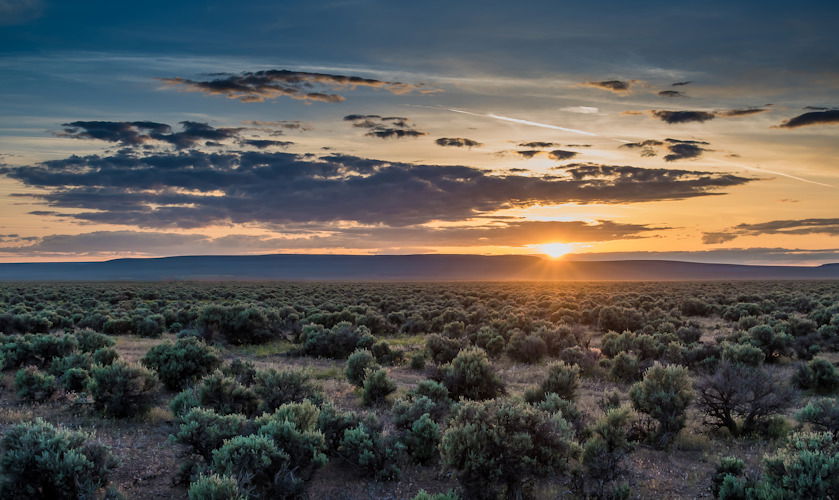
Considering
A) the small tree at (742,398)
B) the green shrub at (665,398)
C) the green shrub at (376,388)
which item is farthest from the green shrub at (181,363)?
the small tree at (742,398)

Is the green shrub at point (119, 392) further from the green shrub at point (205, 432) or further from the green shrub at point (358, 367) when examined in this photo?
the green shrub at point (358, 367)

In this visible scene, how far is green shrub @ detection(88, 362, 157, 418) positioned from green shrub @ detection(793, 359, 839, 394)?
50.5ft

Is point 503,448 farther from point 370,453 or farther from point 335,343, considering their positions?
point 335,343

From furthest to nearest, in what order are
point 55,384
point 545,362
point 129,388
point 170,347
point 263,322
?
1. point 263,322
2. point 545,362
3. point 170,347
4. point 55,384
5. point 129,388

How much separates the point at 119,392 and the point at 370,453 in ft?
17.5

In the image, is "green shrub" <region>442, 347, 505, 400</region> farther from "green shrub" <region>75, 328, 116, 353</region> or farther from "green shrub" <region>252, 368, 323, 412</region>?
"green shrub" <region>75, 328, 116, 353</region>

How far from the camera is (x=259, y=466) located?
7023mm

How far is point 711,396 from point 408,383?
24.1 ft

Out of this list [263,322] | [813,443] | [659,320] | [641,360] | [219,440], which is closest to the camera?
[813,443]

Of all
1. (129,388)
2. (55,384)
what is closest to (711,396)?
(129,388)

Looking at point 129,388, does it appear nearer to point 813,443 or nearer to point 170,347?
point 170,347

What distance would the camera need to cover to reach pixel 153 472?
8.05m

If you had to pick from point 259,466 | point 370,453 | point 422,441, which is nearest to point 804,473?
point 422,441

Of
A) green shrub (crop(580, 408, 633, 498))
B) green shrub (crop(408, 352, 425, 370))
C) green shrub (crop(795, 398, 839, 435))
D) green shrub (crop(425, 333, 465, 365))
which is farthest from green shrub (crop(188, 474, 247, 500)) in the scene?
green shrub (crop(425, 333, 465, 365))
